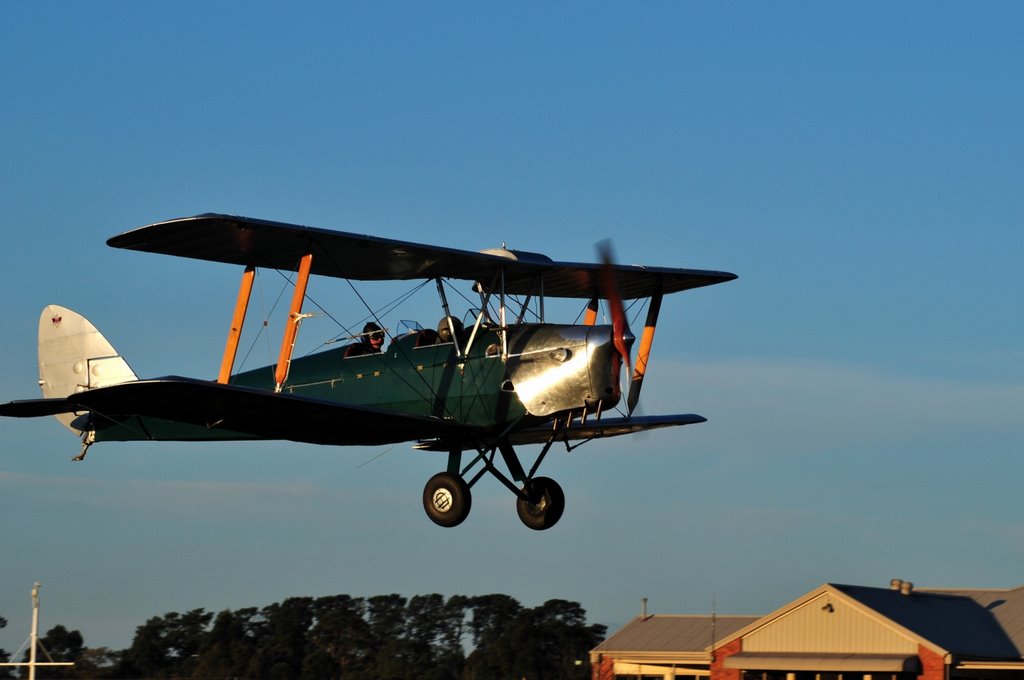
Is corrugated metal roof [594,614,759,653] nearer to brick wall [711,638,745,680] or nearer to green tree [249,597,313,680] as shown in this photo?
brick wall [711,638,745,680]

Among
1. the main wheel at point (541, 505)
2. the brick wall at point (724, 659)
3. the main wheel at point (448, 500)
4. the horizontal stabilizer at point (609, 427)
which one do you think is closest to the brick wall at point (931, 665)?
the brick wall at point (724, 659)

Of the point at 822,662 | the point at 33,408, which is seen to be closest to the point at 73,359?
the point at 33,408

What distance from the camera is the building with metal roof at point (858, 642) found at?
31438mm

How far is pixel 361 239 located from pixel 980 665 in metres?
19.1

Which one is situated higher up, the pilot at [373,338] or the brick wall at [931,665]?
the pilot at [373,338]

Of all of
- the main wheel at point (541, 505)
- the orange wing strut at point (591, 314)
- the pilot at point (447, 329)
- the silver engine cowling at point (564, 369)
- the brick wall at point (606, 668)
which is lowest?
the brick wall at point (606, 668)

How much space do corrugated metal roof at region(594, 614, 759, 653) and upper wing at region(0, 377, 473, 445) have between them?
18.2 meters

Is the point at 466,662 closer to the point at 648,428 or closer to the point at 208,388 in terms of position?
the point at 648,428

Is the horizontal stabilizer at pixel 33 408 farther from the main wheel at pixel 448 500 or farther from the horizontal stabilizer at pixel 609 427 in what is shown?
the horizontal stabilizer at pixel 609 427

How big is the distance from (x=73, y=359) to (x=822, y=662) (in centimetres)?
1806

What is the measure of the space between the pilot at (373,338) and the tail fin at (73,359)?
4196 millimetres

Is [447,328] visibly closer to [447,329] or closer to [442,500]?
[447,329]

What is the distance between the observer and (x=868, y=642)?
32.1 metres

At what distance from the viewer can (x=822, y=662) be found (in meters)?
32.4
